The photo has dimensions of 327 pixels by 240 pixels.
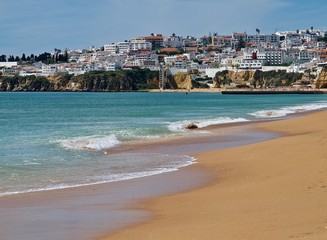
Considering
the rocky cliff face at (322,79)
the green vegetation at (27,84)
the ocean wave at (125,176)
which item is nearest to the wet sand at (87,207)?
the ocean wave at (125,176)

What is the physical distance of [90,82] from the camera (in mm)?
173750

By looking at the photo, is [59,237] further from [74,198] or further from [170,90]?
[170,90]

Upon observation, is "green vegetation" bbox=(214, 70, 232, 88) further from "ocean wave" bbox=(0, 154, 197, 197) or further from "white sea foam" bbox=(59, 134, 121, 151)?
"ocean wave" bbox=(0, 154, 197, 197)

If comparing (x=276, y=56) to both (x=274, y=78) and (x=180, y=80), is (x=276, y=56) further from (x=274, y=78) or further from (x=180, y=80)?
(x=180, y=80)

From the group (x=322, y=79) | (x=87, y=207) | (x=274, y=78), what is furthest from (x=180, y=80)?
(x=87, y=207)

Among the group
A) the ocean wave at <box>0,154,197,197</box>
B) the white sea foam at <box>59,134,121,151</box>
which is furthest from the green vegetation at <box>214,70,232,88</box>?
the ocean wave at <box>0,154,197,197</box>

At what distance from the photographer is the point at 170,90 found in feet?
568

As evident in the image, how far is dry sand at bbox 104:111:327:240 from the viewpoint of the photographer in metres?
8.08

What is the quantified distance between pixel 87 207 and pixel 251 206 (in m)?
2.77

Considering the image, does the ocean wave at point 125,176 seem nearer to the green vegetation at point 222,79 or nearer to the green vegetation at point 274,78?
the green vegetation at point 274,78

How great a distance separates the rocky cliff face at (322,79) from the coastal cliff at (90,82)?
5157 centimetres

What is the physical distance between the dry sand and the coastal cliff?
155 metres

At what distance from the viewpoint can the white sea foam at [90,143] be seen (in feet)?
71.4

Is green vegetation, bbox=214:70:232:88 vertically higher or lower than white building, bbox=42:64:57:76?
lower
